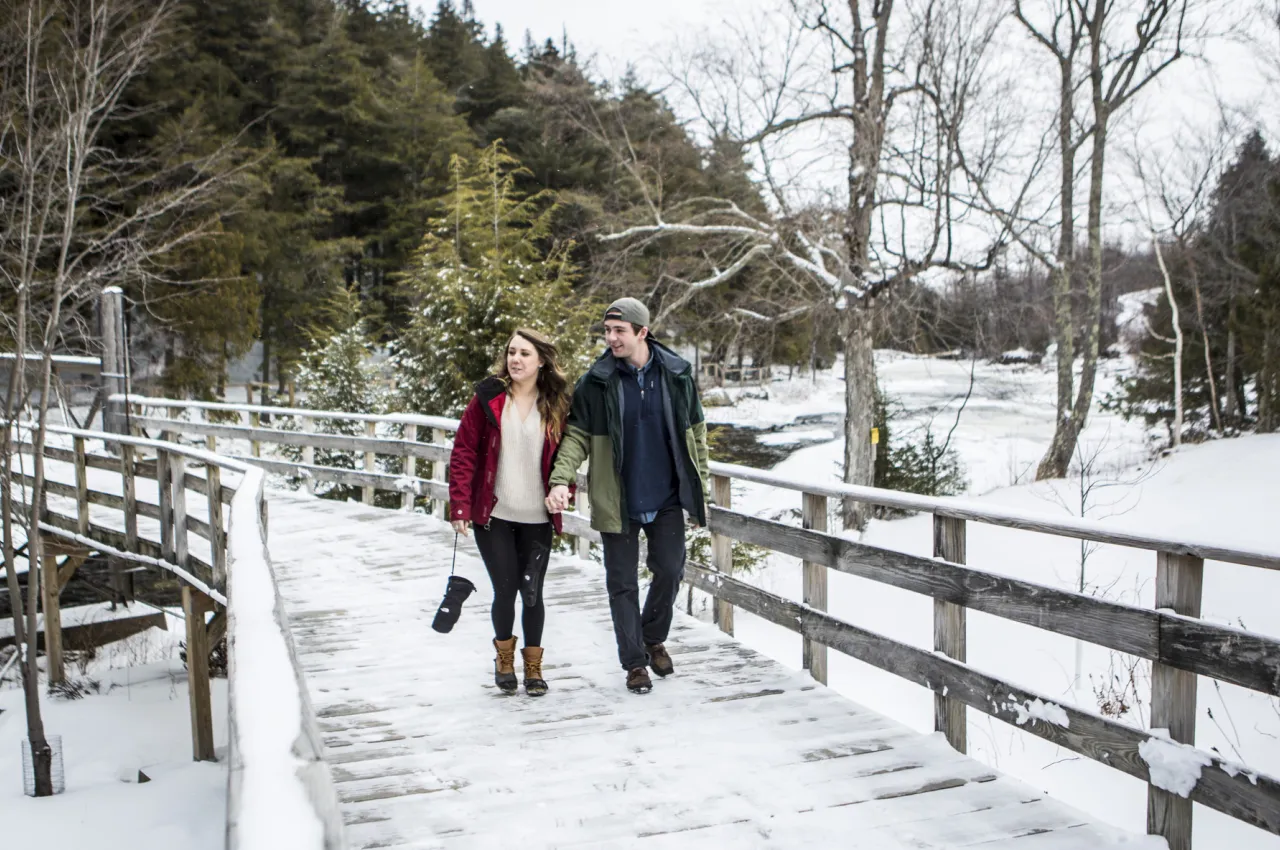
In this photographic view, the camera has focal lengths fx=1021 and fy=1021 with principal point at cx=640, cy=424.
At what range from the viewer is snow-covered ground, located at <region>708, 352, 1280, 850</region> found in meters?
6.17

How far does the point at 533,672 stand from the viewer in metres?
4.73

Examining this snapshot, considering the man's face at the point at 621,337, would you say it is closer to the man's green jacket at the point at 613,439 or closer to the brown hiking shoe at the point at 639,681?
the man's green jacket at the point at 613,439

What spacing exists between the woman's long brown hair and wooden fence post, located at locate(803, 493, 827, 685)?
50.5 inches

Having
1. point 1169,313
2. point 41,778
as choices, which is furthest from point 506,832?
point 1169,313

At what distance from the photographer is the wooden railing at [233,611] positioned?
4.80ft

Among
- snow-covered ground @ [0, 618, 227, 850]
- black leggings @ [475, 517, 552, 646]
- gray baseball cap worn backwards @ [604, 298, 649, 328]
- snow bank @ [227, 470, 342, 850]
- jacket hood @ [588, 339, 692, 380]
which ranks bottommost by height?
snow-covered ground @ [0, 618, 227, 850]

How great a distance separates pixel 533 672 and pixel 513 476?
93 cm

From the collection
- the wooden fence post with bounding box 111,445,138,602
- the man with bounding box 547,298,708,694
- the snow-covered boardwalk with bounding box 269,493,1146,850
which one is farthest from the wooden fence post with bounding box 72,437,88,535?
the man with bounding box 547,298,708,694

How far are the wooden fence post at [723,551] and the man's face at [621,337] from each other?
151 cm

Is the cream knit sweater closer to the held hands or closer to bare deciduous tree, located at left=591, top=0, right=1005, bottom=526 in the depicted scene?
the held hands

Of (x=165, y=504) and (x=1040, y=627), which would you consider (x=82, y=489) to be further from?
(x=1040, y=627)

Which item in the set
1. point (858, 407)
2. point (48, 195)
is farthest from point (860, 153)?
point (48, 195)

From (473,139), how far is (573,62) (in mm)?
18928

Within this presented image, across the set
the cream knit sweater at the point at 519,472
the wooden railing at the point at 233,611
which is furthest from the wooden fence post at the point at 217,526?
the cream knit sweater at the point at 519,472
